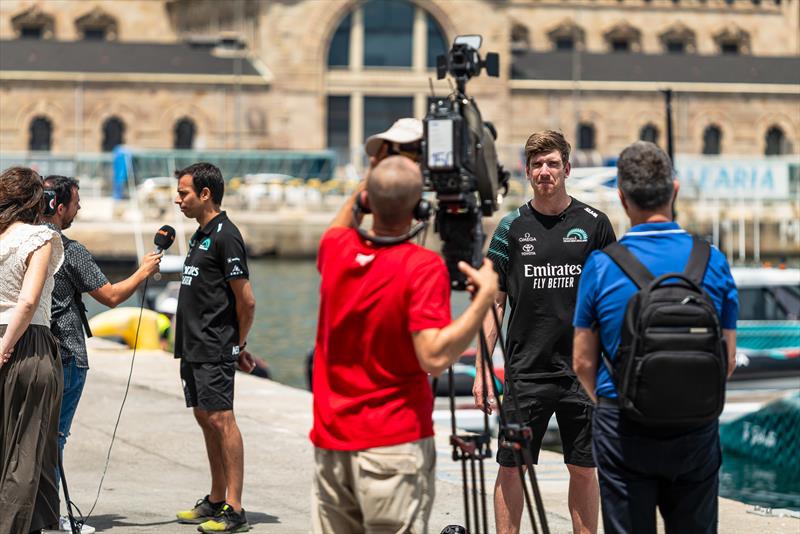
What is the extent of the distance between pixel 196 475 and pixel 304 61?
59562mm

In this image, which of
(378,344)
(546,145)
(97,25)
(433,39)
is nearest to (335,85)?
(433,39)

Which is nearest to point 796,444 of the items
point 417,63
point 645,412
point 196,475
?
point 196,475

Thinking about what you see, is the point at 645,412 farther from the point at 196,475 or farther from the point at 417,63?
the point at 417,63

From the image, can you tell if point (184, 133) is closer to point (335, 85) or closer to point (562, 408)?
point (335, 85)

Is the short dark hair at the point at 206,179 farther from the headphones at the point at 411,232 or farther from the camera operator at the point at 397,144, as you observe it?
the headphones at the point at 411,232

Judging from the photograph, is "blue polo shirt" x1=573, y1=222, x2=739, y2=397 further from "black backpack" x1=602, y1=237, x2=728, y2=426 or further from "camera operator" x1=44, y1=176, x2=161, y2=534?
"camera operator" x1=44, y1=176, x2=161, y2=534

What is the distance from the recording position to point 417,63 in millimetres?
69375

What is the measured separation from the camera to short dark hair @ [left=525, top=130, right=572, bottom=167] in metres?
7.21

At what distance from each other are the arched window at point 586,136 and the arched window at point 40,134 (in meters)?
23.9

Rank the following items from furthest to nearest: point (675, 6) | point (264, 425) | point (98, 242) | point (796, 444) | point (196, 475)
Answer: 1. point (675, 6)
2. point (98, 242)
3. point (796, 444)
4. point (264, 425)
5. point (196, 475)

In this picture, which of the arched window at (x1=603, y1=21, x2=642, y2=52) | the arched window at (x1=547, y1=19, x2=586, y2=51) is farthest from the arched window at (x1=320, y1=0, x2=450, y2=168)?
the arched window at (x1=603, y1=21, x2=642, y2=52)

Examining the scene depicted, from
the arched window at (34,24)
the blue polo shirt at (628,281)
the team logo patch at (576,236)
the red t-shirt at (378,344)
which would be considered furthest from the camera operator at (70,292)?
the arched window at (34,24)

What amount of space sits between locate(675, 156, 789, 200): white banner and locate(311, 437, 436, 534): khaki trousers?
51025mm

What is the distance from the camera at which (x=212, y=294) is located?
27.1 feet
